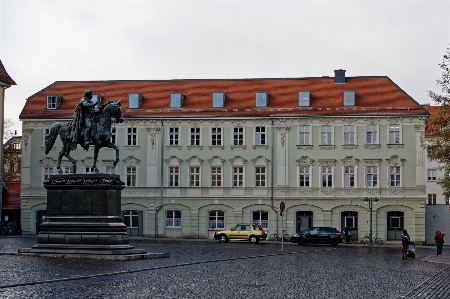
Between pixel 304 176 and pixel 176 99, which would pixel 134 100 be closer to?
pixel 176 99

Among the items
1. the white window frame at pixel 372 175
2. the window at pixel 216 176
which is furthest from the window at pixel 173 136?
the white window frame at pixel 372 175

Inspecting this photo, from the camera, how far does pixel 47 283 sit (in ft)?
64.4

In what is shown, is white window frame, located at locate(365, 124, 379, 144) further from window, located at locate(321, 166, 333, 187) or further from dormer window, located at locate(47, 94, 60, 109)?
dormer window, located at locate(47, 94, 60, 109)

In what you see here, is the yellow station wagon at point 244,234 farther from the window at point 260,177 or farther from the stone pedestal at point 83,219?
the stone pedestal at point 83,219

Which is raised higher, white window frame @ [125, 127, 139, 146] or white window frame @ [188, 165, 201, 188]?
white window frame @ [125, 127, 139, 146]

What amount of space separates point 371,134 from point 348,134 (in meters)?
1.84

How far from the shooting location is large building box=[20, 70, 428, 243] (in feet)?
209

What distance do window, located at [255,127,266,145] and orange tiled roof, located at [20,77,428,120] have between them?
128 cm

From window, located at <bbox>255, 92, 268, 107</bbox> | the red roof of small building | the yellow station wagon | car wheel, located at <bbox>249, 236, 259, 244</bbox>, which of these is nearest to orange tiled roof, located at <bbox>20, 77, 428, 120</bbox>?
window, located at <bbox>255, 92, 268, 107</bbox>

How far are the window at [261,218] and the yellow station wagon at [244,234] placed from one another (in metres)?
6.69

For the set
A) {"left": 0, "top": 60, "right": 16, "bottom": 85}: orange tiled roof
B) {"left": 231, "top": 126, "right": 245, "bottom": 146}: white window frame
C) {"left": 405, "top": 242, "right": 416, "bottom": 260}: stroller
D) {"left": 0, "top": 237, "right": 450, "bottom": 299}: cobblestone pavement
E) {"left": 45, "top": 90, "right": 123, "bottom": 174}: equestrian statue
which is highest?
{"left": 0, "top": 60, "right": 16, "bottom": 85}: orange tiled roof

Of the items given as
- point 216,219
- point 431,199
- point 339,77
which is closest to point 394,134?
point 339,77

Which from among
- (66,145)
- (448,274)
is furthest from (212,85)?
(448,274)

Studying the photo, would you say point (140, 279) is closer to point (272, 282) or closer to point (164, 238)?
point (272, 282)
